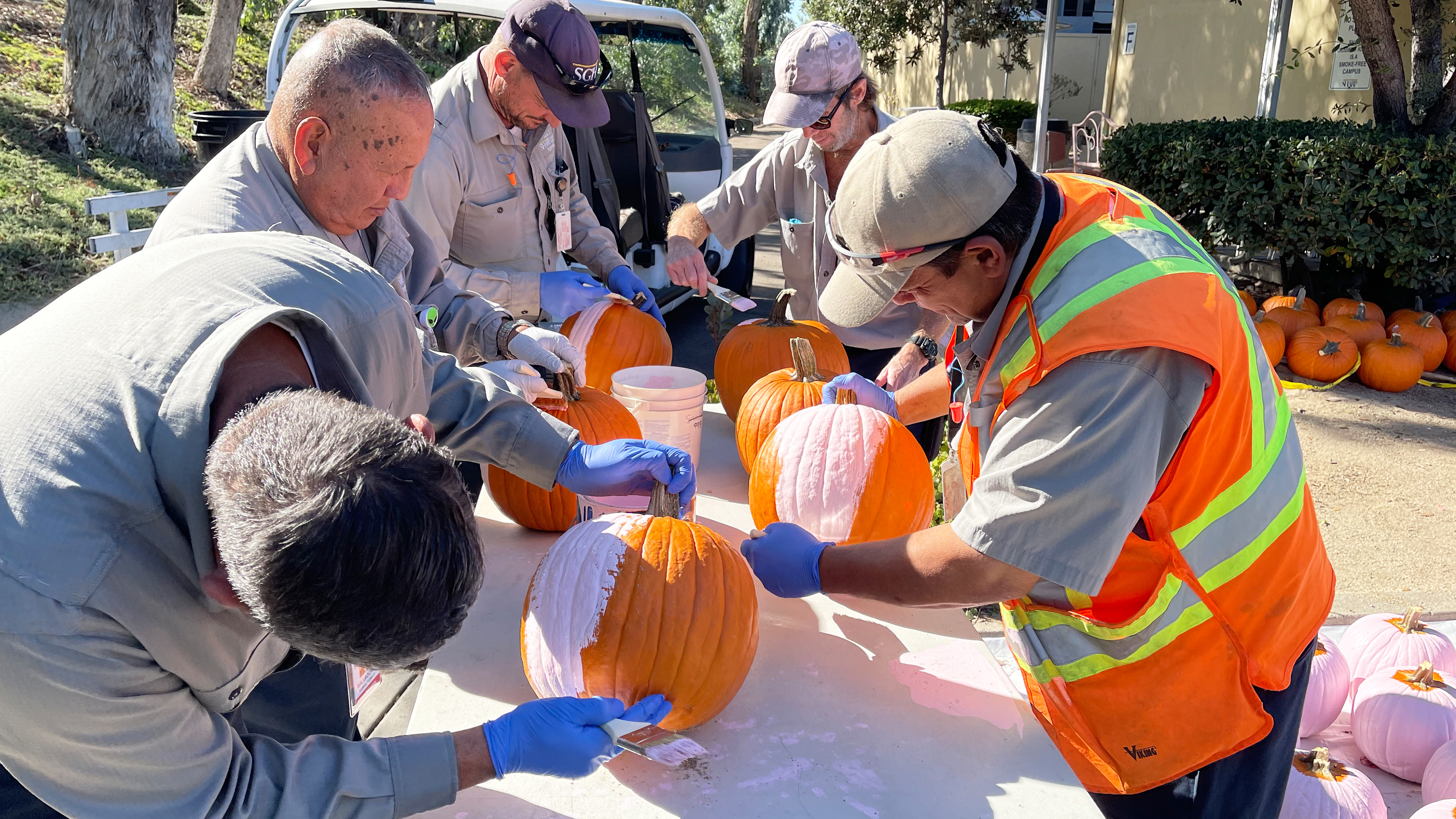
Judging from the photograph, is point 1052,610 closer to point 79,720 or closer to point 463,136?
point 79,720

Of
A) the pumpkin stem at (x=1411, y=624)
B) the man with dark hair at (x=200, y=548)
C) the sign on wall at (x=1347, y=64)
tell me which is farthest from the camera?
the sign on wall at (x=1347, y=64)

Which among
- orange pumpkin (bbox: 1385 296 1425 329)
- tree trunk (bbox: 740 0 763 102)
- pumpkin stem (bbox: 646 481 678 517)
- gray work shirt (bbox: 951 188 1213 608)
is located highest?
tree trunk (bbox: 740 0 763 102)

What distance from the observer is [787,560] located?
1812 mm

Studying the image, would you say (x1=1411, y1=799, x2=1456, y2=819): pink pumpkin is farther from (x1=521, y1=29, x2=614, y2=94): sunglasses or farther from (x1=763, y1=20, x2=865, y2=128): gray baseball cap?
(x1=521, y1=29, x2=614, y2=94): sunglasses

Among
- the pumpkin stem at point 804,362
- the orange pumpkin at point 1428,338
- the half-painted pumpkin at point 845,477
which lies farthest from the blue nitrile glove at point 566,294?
the orange pumpkin at point 1428,338

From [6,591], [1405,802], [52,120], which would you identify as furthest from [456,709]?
[52,120]

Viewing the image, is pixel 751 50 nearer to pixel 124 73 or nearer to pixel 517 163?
pixel 124 73

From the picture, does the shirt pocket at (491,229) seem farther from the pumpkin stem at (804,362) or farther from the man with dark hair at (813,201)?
the pumpkin stem at (804,362)

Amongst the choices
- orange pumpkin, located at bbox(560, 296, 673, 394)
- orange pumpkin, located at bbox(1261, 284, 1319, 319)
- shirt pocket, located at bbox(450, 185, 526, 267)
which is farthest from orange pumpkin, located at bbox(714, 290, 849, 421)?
orange pumpkin, located at bbox(1261, 284, 1319, 319)

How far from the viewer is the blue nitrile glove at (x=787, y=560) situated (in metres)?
1.79

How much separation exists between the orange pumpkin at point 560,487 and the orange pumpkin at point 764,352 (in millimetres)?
785

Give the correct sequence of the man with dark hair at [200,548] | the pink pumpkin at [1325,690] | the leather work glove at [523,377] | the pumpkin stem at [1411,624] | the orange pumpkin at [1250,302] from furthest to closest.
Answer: the orange pumpkin at [1250,302], the pumpkin stem at [1411,624], the pink pumpkin at [1325,690], the leather work glove at [523,377], the man with dark hair at [200,548]

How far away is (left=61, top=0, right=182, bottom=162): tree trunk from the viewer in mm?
9547

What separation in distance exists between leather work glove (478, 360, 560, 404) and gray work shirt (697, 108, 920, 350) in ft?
3.96
